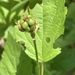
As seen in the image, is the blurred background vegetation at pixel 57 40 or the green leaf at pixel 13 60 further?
the blurred background vegetation at pixel 57 40

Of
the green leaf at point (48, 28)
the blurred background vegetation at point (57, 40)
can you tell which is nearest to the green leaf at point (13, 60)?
the green leaf at point (48, 28)

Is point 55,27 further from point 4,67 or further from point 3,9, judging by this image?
point 3,9

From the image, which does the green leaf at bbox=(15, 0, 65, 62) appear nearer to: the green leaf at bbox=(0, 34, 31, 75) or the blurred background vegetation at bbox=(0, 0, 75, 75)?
the green leaf at bbox=(0, 34, 31, 75)

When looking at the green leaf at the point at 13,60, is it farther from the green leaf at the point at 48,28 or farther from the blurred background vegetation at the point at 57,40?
the blurred background vegetation at the point at 57,40

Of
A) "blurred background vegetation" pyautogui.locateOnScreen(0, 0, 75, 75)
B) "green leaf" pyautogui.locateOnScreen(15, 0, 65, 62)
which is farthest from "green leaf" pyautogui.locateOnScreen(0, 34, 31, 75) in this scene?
"blurred background vegetation" pyautogui.locateOnScreen(0, 0, 75, 75)

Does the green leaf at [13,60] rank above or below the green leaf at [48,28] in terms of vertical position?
below

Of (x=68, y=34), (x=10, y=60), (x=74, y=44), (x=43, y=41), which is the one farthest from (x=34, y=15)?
(x=74, y=44)
